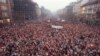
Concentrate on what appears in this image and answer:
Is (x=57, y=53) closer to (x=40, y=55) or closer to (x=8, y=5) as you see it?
(x=40, y=55)

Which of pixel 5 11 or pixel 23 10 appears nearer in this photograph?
pixel 5 11

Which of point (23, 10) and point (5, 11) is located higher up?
point (23, 10)

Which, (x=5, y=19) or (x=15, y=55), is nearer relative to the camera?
(x=15, y=55)

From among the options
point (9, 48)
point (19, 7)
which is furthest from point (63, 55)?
point (19, 7)

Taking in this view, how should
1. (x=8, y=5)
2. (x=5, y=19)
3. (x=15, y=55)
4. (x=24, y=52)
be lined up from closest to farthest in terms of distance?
1. (x=15, y=55)
2. (x=24, y=52)
3. (x=5, y=19)
4. (x=8, y=5)

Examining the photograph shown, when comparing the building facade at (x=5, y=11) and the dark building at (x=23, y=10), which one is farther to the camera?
the dark building at (x=23, y=10)

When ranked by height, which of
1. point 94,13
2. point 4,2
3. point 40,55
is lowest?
point 40,55

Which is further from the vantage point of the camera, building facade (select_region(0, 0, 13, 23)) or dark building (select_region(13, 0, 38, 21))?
dark building (select_region(13, 0, 38, 21))

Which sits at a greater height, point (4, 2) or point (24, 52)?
point (4, 2)

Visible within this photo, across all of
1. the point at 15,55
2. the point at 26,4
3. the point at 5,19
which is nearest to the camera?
the point at 15,55
